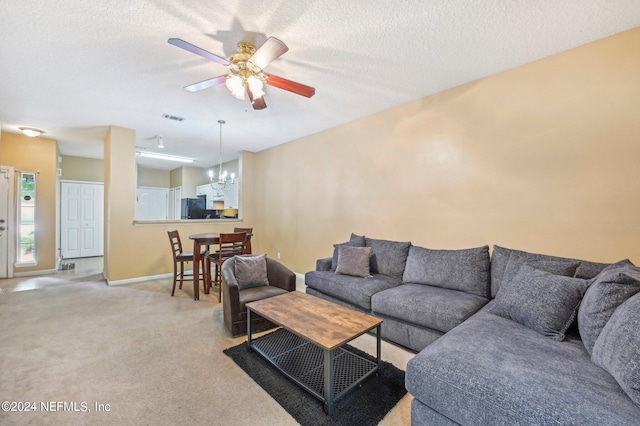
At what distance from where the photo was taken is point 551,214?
7.78 feet

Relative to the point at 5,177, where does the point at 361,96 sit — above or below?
above

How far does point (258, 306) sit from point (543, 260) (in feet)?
7.89

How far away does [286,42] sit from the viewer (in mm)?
2193

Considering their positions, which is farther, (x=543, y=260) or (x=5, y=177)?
(x=5, y=177)

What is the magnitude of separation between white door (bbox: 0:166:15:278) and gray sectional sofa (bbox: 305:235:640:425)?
6.41 metres

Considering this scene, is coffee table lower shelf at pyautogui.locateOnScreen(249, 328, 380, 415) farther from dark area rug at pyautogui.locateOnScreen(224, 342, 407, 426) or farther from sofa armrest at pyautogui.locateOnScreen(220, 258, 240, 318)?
sofa armrest at pyautogui.locateOnScreen(220, 258, 240, 318)

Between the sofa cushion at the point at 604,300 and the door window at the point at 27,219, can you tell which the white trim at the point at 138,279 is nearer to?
the door window at the point at 27,219

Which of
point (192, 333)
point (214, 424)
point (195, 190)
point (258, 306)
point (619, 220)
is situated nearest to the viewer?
point (214, 424)

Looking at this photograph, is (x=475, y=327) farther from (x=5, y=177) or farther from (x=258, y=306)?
(x=5, y=177)

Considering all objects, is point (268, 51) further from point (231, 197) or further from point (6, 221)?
point (6, 221)

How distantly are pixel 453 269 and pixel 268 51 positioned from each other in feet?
8.32

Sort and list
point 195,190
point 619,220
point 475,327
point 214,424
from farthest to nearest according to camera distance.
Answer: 1. point 195,190
2. point 619,220
3. point 475,327
4. point 214,424

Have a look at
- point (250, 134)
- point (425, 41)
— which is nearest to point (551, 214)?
point (425, 41)

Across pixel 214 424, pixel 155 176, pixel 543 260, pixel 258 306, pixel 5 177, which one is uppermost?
pixel 155 176
